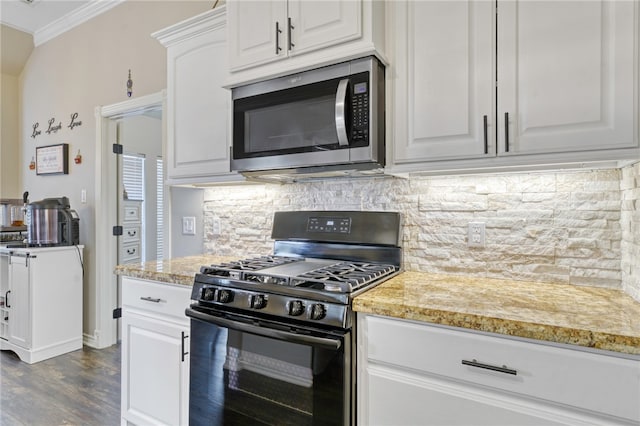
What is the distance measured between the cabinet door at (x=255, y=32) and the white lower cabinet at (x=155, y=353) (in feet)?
3.69

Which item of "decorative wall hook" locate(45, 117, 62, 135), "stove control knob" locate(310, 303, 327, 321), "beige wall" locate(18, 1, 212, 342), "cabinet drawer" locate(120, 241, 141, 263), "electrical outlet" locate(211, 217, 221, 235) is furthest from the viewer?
"cabinet drawer" locate(120, 241, 141, 263)

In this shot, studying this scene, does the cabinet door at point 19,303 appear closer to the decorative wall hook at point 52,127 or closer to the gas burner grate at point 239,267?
the decorative wall hook at point 52,127

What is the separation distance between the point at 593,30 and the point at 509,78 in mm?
266

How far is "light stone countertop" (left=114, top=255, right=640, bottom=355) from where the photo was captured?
0.96m

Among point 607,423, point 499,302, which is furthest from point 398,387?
point 607,423

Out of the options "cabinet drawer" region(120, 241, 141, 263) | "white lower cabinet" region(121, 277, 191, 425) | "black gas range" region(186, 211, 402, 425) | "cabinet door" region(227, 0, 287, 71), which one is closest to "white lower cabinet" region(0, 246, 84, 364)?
"cabinet drawer" region(120, 241, 141, 263)

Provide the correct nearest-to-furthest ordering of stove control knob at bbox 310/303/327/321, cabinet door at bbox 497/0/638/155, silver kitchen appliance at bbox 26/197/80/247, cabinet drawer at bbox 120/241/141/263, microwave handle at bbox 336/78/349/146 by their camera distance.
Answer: cabinet door at bbox 497/0/638/155 < stove control knob at bbox 310/303/327/321 < microwave handle at bbox 336/78/349/146 < silver kitchen appliance at bbox 26/197/80/247 < cabinet drawer at bbox 120/241/141/263

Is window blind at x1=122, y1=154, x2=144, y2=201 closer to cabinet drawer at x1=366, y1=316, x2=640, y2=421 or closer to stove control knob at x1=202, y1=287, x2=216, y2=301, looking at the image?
stove control knob at x1=202, y1=287, x2=216, y2=301

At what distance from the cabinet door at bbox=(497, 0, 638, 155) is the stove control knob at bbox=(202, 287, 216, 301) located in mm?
1238

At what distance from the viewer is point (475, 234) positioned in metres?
1.66

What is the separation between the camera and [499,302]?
1.23 metres

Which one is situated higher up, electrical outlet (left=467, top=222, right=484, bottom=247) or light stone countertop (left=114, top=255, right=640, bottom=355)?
electrical outlet (left=467, top=222, right=484, bottom=247)

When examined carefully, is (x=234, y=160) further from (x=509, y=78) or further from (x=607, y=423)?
(x=607, y=423)

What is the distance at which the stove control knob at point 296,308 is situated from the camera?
4.29ft
